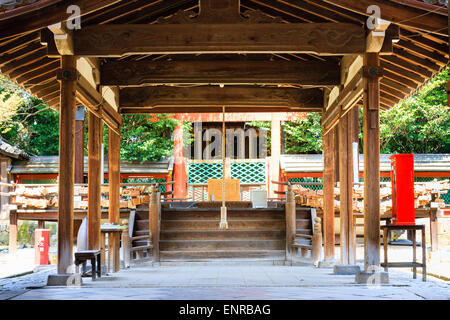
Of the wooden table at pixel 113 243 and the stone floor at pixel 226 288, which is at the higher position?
the wooden table at pixel 113 243

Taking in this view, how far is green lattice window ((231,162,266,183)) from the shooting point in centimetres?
1891

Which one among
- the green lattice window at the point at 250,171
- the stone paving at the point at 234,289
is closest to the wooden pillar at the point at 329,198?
the stone paving at the point at 234,289

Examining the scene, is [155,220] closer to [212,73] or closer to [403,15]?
[212,73]

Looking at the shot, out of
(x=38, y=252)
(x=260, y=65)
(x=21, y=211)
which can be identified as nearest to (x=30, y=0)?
(x=260, y=65)

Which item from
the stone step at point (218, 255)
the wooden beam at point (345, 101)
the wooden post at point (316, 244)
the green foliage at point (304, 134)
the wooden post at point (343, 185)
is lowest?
the stone step at point (218, 255)

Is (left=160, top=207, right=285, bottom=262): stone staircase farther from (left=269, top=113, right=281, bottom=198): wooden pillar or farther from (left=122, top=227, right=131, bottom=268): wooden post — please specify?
(left=269, top=113, right=281, bottom=198): wooden pillar

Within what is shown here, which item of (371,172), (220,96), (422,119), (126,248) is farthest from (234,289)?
(422,119)

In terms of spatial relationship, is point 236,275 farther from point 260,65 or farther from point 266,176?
point 266,176

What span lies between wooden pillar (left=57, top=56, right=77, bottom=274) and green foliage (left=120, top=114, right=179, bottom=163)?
11.2 m

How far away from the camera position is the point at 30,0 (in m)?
6.35

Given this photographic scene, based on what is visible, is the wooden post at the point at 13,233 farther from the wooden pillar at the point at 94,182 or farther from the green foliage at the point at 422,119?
the green foliage at the point at 422,119

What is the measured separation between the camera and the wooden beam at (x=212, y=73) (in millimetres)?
8922

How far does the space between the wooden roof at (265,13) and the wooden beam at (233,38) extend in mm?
343

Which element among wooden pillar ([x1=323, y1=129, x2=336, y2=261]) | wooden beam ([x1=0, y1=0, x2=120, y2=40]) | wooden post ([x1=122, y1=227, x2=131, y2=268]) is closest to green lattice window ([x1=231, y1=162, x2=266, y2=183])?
wooden pillar ([x1=323, y1=129, x2=336, y2=261])
